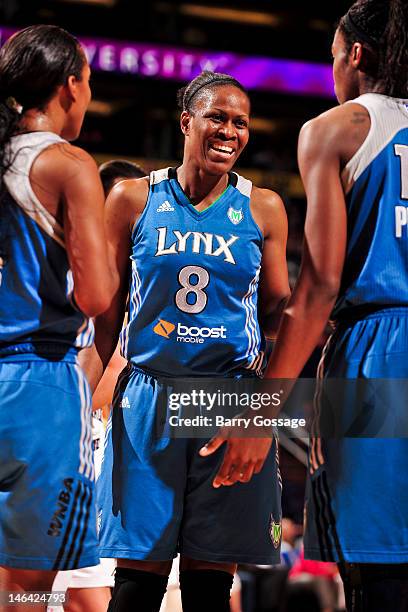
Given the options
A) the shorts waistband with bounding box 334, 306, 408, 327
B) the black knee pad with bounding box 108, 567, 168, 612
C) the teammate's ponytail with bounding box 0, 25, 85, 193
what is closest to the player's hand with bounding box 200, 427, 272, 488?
the shorts waistband with bounding box 334, 306, 408, 327

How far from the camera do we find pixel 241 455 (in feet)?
7.89

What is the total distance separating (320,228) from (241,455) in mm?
638

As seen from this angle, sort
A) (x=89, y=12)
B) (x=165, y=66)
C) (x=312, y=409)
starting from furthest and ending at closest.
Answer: (x=89, y=12) < (x=165, y=66) < (x=312, y=409)

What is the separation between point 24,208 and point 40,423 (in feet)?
1.72

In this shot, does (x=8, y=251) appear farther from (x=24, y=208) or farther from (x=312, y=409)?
(x=312, y=409)

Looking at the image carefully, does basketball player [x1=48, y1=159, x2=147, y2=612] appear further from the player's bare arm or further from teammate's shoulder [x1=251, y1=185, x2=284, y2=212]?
teammate's shoulder [x1=251, y1=185, x2=284, y2=212]

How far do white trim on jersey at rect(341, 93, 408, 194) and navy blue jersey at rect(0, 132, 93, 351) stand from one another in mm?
722

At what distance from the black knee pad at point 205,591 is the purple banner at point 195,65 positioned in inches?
431

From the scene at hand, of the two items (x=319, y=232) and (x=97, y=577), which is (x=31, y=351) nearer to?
(x=319, y=232)

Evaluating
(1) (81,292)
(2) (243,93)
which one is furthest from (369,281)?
(2) (243,93)

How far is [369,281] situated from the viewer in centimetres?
222

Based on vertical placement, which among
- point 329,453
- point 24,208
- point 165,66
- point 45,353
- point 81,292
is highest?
point 165,66

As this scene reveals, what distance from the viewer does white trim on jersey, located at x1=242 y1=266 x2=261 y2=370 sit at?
114 inches

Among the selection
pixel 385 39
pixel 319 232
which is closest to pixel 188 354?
pixel 319 232
